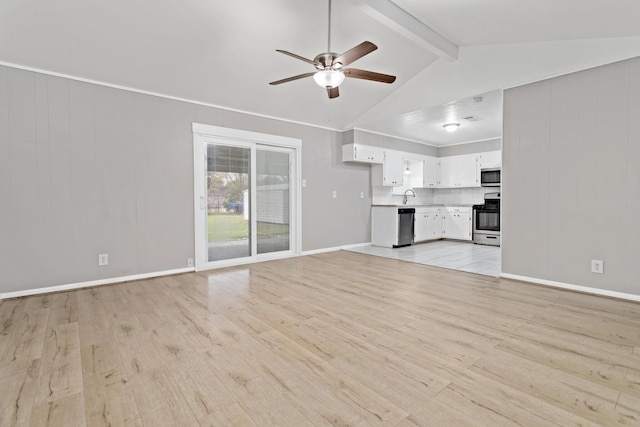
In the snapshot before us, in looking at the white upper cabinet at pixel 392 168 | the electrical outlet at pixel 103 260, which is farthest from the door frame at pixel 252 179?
the white upper cabinet at pixel 392 168

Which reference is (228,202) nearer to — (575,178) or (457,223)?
(575,178)

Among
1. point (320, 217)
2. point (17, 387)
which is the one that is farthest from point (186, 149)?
point (17, 387)

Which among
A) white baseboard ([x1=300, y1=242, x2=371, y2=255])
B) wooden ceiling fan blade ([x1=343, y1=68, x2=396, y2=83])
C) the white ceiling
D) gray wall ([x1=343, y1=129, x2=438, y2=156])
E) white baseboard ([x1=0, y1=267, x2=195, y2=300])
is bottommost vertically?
white baseboard ([x1=0, y1=267, x2=195, y2=300])

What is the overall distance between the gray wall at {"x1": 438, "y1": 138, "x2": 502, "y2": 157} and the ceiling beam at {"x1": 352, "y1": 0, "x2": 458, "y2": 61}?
155 inches

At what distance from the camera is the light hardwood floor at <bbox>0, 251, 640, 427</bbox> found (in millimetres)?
1514

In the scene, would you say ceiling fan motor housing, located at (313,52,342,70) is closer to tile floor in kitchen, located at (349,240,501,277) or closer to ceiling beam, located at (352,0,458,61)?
ceiling beam, located at (352,0,458,61)

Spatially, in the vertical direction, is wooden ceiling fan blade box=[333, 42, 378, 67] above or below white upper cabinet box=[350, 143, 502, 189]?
above

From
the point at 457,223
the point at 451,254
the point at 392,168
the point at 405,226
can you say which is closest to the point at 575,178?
the point at 451,254

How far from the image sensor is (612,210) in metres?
3.24

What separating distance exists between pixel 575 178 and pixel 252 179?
13.9 ft

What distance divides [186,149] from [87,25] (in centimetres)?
169

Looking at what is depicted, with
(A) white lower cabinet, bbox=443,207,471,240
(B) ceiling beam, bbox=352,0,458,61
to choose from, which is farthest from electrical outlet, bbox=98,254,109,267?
(A) white lower cabinet, bbox=443,207,471,240

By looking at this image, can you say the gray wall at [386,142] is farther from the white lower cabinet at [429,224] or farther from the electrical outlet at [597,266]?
the electrical outlet at [597,266]

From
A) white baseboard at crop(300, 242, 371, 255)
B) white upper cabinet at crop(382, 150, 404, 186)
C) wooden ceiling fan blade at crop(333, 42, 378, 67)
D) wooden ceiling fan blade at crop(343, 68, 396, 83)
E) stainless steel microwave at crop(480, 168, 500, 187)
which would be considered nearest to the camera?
wooden ceiling fan blade at crop(333, 42, 378, 67)
